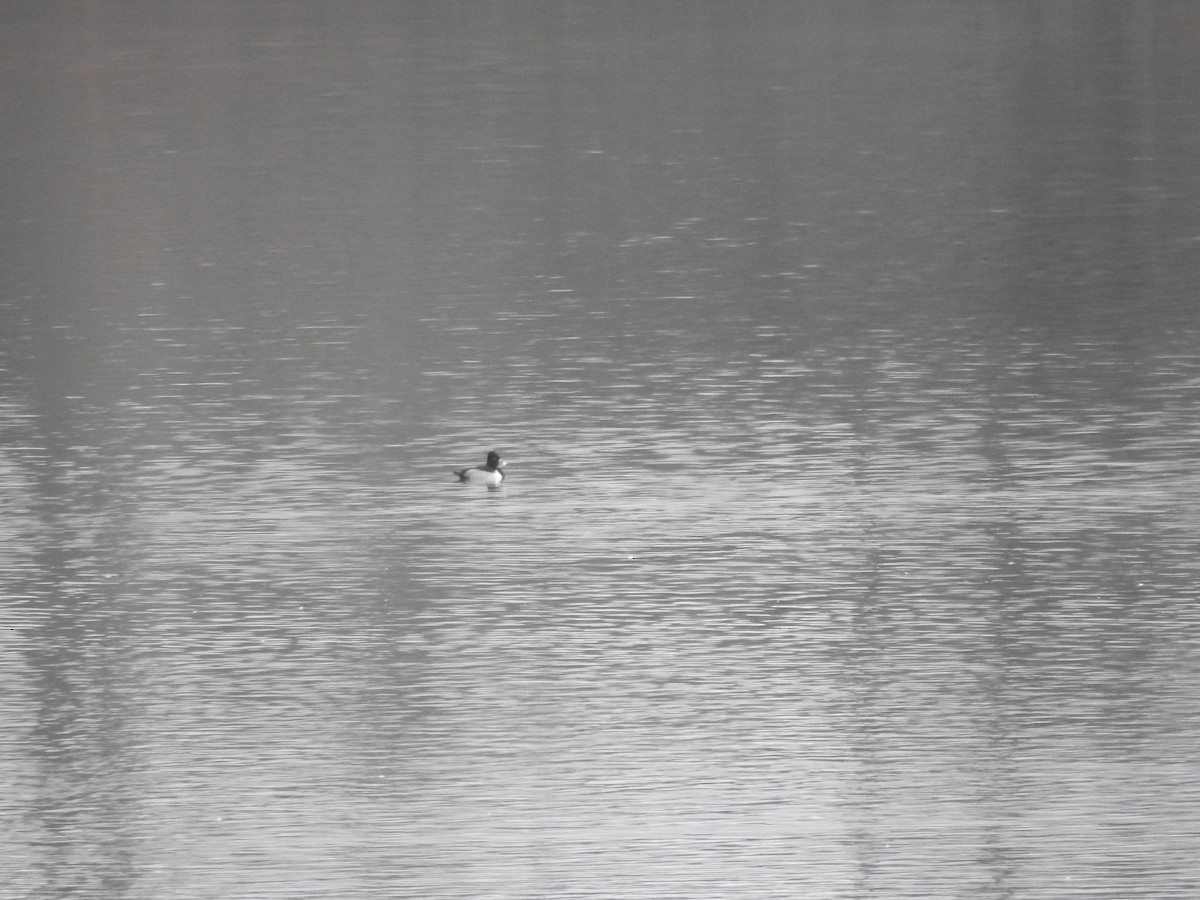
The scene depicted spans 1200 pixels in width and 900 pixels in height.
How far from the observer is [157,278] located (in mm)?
21203

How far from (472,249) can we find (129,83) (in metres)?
13.7

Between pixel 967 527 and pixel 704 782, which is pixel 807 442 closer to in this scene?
pixel 967 527

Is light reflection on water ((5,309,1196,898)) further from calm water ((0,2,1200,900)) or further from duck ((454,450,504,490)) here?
duck ((454,450,504,490))

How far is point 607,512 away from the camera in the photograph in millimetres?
13445

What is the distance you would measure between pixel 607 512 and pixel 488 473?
88cm

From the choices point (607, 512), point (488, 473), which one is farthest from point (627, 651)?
point (488, 473)

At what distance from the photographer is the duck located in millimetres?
14008

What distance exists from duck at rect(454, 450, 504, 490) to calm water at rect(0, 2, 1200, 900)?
11 cm

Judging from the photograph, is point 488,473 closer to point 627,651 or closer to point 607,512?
point 607,512

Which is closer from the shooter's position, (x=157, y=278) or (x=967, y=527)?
(x=967, y=527)

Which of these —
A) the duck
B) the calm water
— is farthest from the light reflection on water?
the duck

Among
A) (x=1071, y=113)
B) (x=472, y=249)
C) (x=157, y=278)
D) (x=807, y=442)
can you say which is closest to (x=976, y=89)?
(x=1071, y=113)

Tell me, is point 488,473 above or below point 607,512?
above

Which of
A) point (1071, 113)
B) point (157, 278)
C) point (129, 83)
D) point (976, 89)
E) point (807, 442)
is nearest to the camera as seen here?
point (807, 442)
